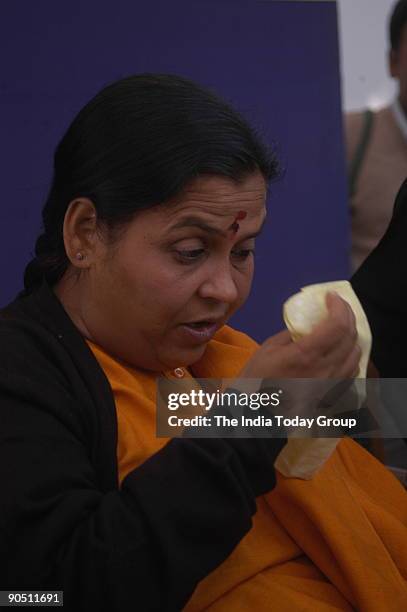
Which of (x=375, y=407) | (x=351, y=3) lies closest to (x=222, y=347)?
(x=375, y=407)

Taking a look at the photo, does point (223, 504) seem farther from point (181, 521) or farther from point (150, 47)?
point (150, 47)

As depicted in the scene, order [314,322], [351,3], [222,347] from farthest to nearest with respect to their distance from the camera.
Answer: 1. [351,3]
2. [222,347]
3. [314,322]

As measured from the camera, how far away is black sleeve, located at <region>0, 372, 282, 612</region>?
988mm

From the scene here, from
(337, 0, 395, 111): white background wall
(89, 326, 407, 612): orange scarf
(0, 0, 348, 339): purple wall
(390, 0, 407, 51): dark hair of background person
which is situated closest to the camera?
(89, 326, 407, 612): orange scarf

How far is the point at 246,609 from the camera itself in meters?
1.14

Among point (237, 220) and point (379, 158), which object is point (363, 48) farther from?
point (237, 220)

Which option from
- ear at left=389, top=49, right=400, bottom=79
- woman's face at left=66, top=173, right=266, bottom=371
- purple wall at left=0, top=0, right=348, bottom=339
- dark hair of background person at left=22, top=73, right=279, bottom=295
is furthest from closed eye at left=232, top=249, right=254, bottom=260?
ear at left=389, top=49, right=400, bottom=79

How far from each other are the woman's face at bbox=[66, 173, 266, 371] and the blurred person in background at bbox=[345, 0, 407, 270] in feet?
4.63

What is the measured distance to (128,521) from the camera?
100 centimetres

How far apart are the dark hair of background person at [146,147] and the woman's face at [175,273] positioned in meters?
0.02

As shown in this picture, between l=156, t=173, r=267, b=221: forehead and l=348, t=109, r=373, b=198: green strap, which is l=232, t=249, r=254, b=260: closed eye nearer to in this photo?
l=156, t=173, r=267, b=221: forehead

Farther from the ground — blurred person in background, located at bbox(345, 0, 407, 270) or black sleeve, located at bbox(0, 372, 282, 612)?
blurred person in background, located at bbox(345, 0, 407, 270)

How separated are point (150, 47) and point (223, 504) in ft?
4.97

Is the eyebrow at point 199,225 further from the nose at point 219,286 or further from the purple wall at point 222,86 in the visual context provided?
the purple wall at point 222,86
